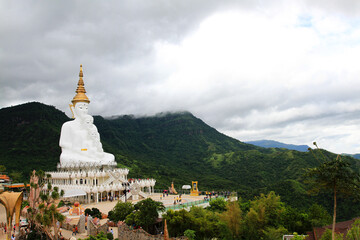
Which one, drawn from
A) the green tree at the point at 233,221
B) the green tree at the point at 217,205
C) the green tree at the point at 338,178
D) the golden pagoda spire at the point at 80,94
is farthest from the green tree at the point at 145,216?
the golden pagoda spire at the point at 80,94

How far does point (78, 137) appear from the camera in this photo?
53938 mm

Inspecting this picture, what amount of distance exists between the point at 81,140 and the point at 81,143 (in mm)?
552

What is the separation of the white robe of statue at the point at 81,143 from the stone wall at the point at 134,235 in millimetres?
25935

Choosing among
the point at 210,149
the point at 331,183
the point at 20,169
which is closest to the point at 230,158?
the point at 210,149

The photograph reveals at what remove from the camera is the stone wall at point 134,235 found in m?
23.8

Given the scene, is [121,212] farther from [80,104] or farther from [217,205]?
[80,104]

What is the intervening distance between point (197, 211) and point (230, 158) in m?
68.8

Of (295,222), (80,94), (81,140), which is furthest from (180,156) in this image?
(295,222)

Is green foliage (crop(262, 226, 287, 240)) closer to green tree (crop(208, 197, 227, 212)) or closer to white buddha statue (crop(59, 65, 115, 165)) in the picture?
green tree (crop(208, 197, 227, 212))

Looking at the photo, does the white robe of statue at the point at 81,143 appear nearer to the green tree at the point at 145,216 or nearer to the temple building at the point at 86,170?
the temple building at the point at 86,170

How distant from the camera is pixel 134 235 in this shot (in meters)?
24.8

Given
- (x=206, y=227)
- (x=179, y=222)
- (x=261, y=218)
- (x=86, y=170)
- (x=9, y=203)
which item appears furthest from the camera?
(x=86, y=170)

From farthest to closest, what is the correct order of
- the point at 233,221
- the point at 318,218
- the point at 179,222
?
the point at 318,218
the point at 179,222
the point at 233,221

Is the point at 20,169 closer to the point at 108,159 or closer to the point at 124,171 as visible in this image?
the point at 108,159
